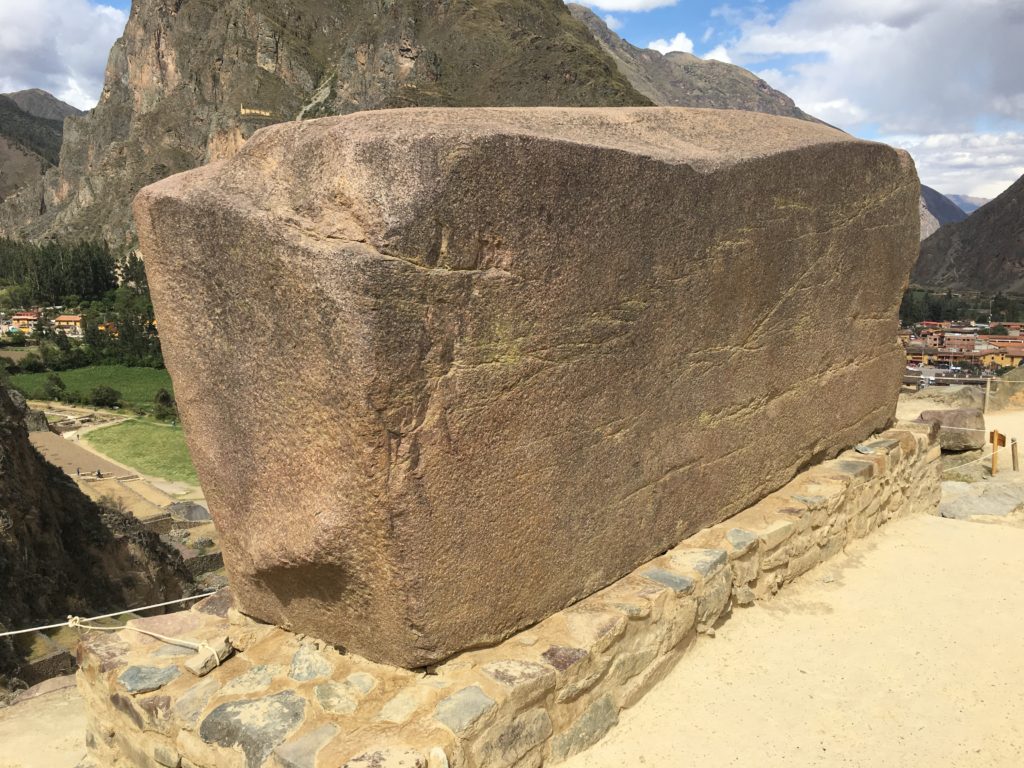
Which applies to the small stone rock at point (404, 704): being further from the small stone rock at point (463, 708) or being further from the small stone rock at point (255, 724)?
the small stone rock at point (255, 724)

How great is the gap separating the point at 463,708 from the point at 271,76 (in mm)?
84186

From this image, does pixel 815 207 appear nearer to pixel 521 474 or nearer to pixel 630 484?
pixel 630 484

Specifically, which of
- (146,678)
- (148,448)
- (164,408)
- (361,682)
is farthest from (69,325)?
(361,682)

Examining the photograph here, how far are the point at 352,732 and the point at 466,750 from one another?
0.31 metres

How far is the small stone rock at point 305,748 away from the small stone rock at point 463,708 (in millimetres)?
297

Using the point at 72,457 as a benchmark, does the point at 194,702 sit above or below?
above

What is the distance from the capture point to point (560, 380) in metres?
2.62

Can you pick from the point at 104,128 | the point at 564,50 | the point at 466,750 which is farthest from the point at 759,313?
the point at 104,128

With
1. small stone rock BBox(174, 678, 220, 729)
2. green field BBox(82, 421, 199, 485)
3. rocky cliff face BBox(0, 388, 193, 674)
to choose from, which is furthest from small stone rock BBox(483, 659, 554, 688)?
green field BBox(82, 421, 199, 485)

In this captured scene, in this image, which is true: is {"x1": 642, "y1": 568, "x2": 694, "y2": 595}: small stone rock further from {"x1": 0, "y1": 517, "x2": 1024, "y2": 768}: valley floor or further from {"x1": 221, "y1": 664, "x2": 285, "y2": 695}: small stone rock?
{"x1": 221, "y1": 664, "x2": 285, "y2": 695}: small stone rock

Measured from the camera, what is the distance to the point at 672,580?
9.87 feet

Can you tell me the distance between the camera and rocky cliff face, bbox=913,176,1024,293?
60.0 meters

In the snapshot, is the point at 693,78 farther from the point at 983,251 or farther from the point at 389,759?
the point at 389,759

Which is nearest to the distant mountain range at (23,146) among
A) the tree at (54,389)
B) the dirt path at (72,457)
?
the tree at (54,389)
